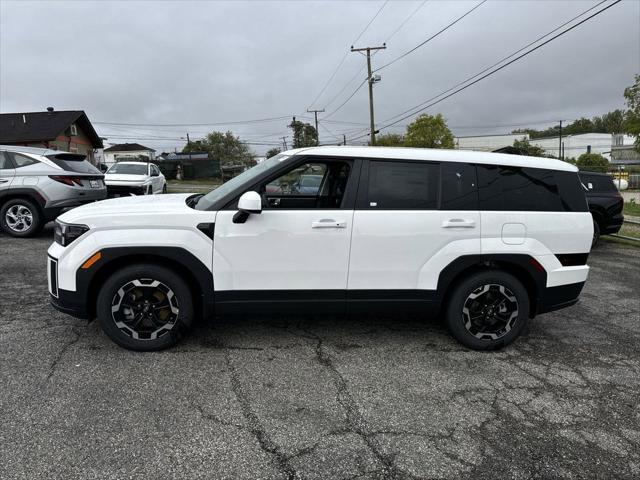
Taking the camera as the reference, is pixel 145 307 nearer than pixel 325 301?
Yes

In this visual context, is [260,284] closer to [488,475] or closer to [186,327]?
[186,327]

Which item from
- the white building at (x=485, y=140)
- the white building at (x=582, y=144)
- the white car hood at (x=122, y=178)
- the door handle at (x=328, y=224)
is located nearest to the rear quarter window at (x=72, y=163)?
the white car hood at (x=122, y=178)

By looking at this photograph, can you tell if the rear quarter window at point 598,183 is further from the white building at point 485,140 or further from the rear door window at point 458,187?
the white building at point 485,140

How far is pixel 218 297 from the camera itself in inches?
143

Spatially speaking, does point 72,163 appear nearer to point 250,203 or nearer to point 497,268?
point 250,203

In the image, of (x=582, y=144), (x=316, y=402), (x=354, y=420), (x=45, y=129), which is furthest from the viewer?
(x=582, y=144)

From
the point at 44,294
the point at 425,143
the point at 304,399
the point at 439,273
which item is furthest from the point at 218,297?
the point at 425,143

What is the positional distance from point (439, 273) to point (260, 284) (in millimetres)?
1532

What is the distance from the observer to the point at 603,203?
29.6ft

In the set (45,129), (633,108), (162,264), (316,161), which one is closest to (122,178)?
(162,264)

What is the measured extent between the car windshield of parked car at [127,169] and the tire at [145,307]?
12.8m

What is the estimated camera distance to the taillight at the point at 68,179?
26.6ft

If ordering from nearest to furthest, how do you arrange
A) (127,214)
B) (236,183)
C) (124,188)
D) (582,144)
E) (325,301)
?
(127,214) → (325,301) → (236,183) → (124,188) → (582,144)

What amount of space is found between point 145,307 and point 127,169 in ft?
43.4
